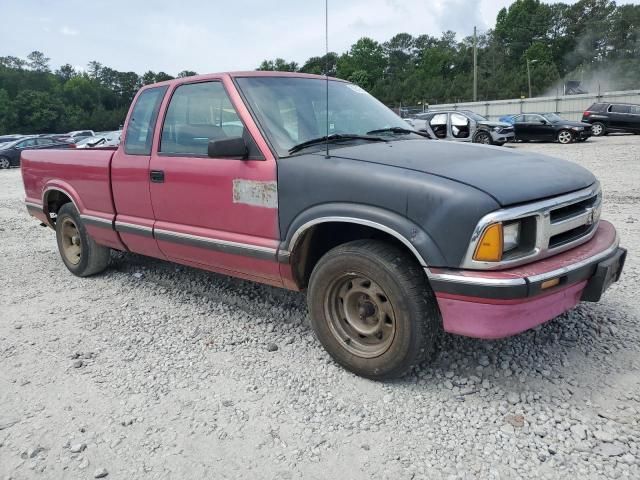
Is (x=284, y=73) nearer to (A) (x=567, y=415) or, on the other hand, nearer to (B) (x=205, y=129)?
(B) (x=205, y=129)

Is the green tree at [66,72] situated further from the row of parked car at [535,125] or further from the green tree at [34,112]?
the row of parked car at [535,125]

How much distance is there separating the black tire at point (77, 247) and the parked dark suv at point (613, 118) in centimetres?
2285

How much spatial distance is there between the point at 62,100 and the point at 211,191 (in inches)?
3582

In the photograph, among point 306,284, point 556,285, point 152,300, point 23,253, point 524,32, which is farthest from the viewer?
point 524,32

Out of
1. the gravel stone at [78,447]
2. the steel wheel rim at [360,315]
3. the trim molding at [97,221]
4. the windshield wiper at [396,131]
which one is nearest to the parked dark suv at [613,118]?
the windshield wiper at [396,131]

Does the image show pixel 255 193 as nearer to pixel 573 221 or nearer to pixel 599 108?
pixel 573 221

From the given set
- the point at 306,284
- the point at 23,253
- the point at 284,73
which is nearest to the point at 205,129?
the point at 284,73

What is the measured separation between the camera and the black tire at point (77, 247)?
16.7 feet

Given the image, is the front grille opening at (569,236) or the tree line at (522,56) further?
the tree line at (522,56)

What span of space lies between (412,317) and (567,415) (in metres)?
0.91

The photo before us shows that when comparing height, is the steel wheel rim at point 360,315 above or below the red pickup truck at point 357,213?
below

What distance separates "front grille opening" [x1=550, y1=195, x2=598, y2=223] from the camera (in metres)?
2.72

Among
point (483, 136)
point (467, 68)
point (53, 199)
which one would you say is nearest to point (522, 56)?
point (467, 68)

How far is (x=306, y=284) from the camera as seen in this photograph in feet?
11.1
